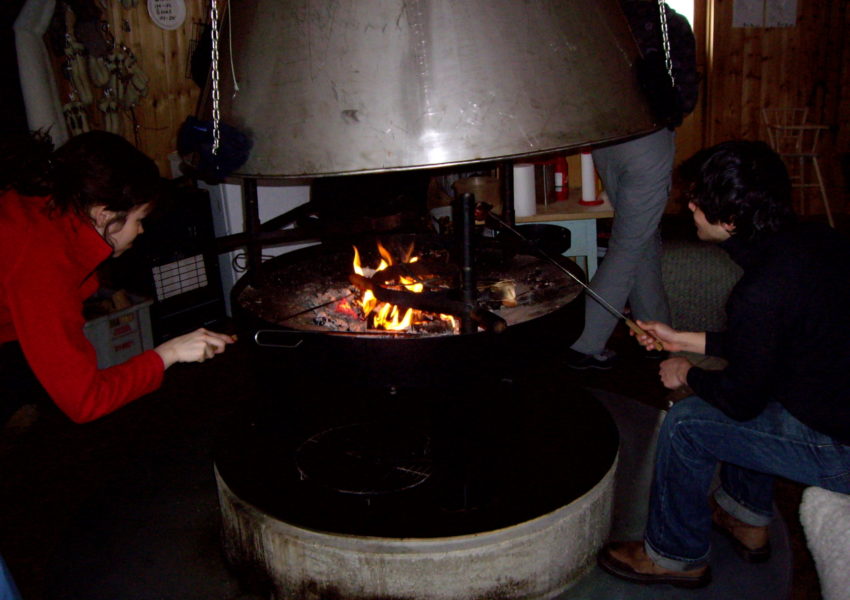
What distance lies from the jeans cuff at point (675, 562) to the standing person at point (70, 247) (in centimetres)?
127

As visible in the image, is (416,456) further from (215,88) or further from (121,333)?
(121,333)

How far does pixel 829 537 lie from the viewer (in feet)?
4.67

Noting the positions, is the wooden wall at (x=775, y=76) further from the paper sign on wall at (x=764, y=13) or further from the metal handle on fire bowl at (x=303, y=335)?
the metal handle on fire bowl at (x=303, y=335)

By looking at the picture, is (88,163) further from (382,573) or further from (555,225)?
(555,225)

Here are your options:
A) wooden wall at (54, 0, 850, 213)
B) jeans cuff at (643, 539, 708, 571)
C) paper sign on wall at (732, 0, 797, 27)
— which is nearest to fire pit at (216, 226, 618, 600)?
jeans cuff at (643, 539, 708, 571)

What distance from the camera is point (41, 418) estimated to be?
340cm

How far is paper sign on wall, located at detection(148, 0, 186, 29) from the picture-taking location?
4.67 meters

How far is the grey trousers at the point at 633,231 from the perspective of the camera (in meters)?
3.17

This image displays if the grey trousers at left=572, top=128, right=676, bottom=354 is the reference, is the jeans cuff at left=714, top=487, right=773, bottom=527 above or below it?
below

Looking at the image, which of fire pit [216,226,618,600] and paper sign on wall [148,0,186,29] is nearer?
fire pit [216,226,618,600]

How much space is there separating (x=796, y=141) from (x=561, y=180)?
11.4ft

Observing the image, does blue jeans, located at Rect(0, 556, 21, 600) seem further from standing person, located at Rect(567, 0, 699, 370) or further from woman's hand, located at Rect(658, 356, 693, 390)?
standing person, located at Rect(567, 0, 699, 370)

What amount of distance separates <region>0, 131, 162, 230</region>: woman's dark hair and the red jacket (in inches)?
1.8

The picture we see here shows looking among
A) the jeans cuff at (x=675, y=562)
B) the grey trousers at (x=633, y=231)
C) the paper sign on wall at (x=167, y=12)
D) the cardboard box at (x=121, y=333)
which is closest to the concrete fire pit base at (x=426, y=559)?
the jeans cuff at (x=675, y=562)
